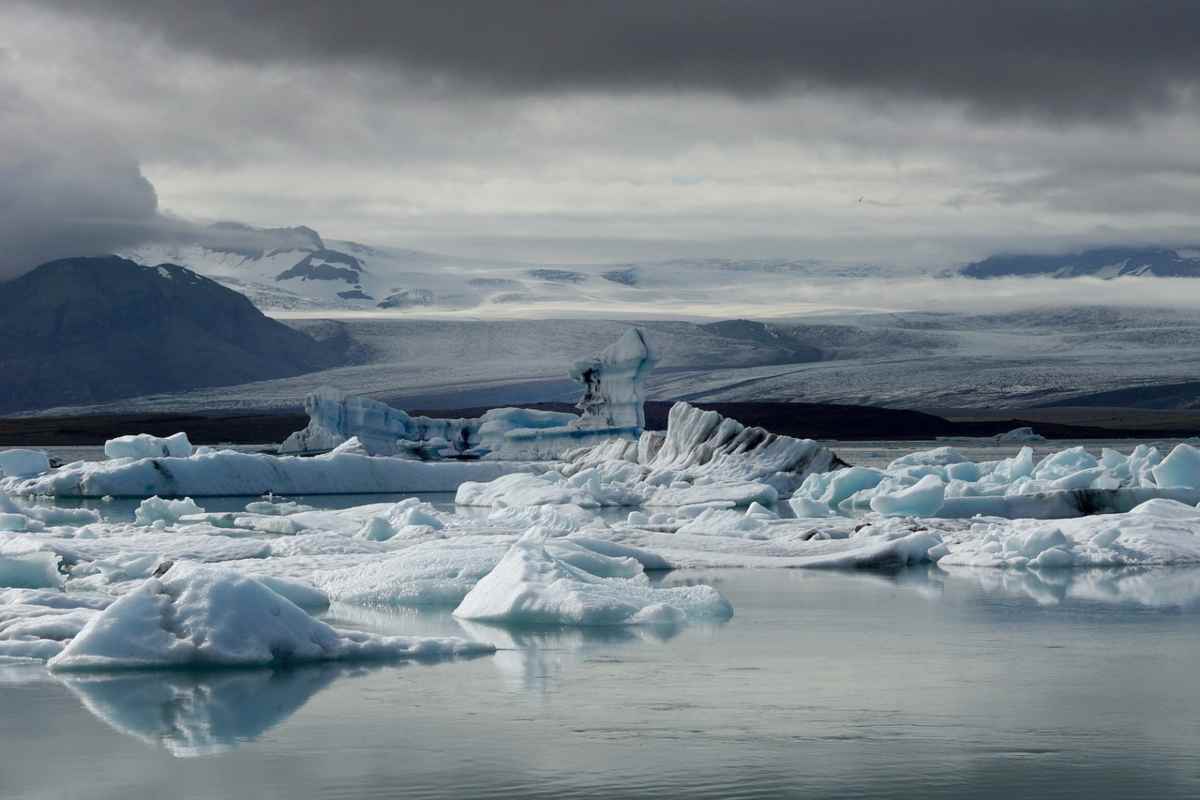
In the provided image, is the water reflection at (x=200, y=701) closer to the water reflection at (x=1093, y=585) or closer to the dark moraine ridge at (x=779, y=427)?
the water reflection at (x=1093, y=585)

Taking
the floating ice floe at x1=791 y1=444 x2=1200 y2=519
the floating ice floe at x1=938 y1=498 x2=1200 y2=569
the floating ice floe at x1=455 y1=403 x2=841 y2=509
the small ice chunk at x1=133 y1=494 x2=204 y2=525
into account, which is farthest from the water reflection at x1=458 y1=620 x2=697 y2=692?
the floating ice floe at x1=455 y1=403 x2=841 y2=509

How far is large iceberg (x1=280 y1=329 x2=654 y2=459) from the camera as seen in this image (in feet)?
109

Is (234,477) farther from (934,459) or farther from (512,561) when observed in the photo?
(512,561)

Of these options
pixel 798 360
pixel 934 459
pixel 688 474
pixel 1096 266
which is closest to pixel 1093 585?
pixel 688 474

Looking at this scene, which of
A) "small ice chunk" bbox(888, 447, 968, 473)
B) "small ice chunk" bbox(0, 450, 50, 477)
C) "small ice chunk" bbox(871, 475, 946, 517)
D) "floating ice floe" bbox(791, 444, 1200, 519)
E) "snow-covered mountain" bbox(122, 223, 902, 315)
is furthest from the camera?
"snow-covered mountain" bbox(122, 223, 902, 315)

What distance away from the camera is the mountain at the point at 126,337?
115 meters

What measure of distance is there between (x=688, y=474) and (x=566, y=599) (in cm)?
1485

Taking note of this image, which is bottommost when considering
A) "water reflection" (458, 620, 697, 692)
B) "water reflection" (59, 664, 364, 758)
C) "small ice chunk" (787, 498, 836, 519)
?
"small ice chunk" (787, 498, 836, 519)

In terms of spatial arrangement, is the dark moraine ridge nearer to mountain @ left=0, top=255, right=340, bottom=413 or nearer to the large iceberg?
the large iceberg

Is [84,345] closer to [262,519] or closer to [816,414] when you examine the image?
[816,414]

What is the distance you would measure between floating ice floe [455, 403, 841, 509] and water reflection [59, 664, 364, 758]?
43.7 feet

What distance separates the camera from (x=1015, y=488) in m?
19.7

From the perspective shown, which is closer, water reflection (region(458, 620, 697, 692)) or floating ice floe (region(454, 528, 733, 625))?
water reflection (region(458, 620, 697, 692))

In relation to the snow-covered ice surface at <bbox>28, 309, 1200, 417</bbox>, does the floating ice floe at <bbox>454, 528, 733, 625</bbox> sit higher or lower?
higher
